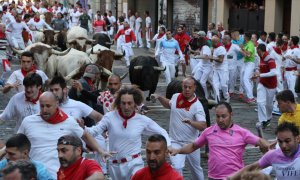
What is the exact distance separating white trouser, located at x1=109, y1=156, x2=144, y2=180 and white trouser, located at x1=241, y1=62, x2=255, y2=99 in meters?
10.9

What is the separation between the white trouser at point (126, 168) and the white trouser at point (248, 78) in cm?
1093

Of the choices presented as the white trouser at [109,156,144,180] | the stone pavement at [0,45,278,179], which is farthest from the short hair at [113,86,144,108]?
the stone pavement at [0,45,278,179]

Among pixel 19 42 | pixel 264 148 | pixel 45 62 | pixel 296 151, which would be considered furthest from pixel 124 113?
pixel 19 42

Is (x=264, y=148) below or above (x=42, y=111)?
below

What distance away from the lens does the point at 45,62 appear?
17.6 metres

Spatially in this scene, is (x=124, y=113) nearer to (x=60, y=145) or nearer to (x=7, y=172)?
(x=60, y=145)

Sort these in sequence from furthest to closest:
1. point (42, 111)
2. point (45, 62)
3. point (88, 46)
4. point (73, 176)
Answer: point (88, 46) → point (45, 62) → point (42, 111) → point (73, 176)

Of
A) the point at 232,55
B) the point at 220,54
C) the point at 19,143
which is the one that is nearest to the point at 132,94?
the point at 19,143

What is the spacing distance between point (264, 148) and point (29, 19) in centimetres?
2273

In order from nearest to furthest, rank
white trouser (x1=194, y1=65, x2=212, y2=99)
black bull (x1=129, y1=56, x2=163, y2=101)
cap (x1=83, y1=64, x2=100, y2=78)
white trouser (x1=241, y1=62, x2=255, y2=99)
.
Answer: cap (x1=83, y1=64, x2=100, y2=78) < white trouser (x1=194, y1=65, x2=212, y2=99) < black bull (x1=129, y1=56, x2=163, y2=101) < white trouser (x1=241, y1=62, x2=255, y2=99)

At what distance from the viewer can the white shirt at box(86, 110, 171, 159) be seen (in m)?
8.38

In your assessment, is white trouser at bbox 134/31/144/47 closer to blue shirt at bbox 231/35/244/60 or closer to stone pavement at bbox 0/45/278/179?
stone pavement at bbox 0/45/278/179

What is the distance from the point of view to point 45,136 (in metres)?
7.59

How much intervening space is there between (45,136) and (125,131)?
114 centimetres
